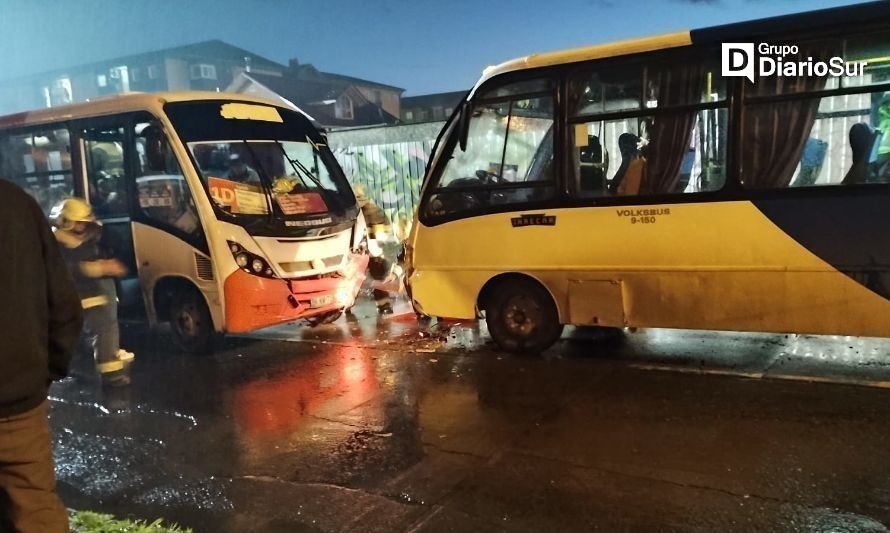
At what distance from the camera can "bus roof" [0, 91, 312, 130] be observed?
7812mm

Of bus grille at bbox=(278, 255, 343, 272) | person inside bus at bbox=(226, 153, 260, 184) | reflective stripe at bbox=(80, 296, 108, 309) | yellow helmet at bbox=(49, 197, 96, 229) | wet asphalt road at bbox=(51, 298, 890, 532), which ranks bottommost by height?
wet asphalt road at bbox=(51, 298, 890, 532)

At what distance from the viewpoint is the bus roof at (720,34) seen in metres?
5.45

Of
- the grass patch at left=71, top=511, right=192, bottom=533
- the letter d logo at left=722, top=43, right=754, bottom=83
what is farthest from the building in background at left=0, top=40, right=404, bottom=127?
the grass patch at left=71, top=511, right=192, bottom=533

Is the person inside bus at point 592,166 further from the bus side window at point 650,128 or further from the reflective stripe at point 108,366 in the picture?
the reflective stripe at point 108,366

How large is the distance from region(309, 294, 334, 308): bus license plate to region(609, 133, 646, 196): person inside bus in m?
3.44

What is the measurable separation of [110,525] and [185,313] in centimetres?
444

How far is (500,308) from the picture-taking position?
7.16 m

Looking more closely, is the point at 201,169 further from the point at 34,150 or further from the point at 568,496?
the point at 568,496

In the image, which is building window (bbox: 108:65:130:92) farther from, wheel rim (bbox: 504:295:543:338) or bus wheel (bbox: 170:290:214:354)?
wheel rim (bbox: 504:295:543:338)

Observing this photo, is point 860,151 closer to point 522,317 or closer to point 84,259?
point 522,317

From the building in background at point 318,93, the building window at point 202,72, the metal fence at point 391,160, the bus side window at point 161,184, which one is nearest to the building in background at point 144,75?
the building window at point 202,72

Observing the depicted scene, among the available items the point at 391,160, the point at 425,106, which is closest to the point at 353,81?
the point at 425,106

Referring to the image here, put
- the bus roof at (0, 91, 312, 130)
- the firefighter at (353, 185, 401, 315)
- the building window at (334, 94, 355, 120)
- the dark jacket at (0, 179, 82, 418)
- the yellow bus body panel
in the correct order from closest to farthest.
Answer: the dark jacket at (0, 179, 82, 418), the yellow bus body panel, the bus roof at (0, 91, 312, 130), the firefighter at (353, 185, 401, 315), the building window at (334, 94, 355, 120)

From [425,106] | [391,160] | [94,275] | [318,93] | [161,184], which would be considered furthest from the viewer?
[425,106]
